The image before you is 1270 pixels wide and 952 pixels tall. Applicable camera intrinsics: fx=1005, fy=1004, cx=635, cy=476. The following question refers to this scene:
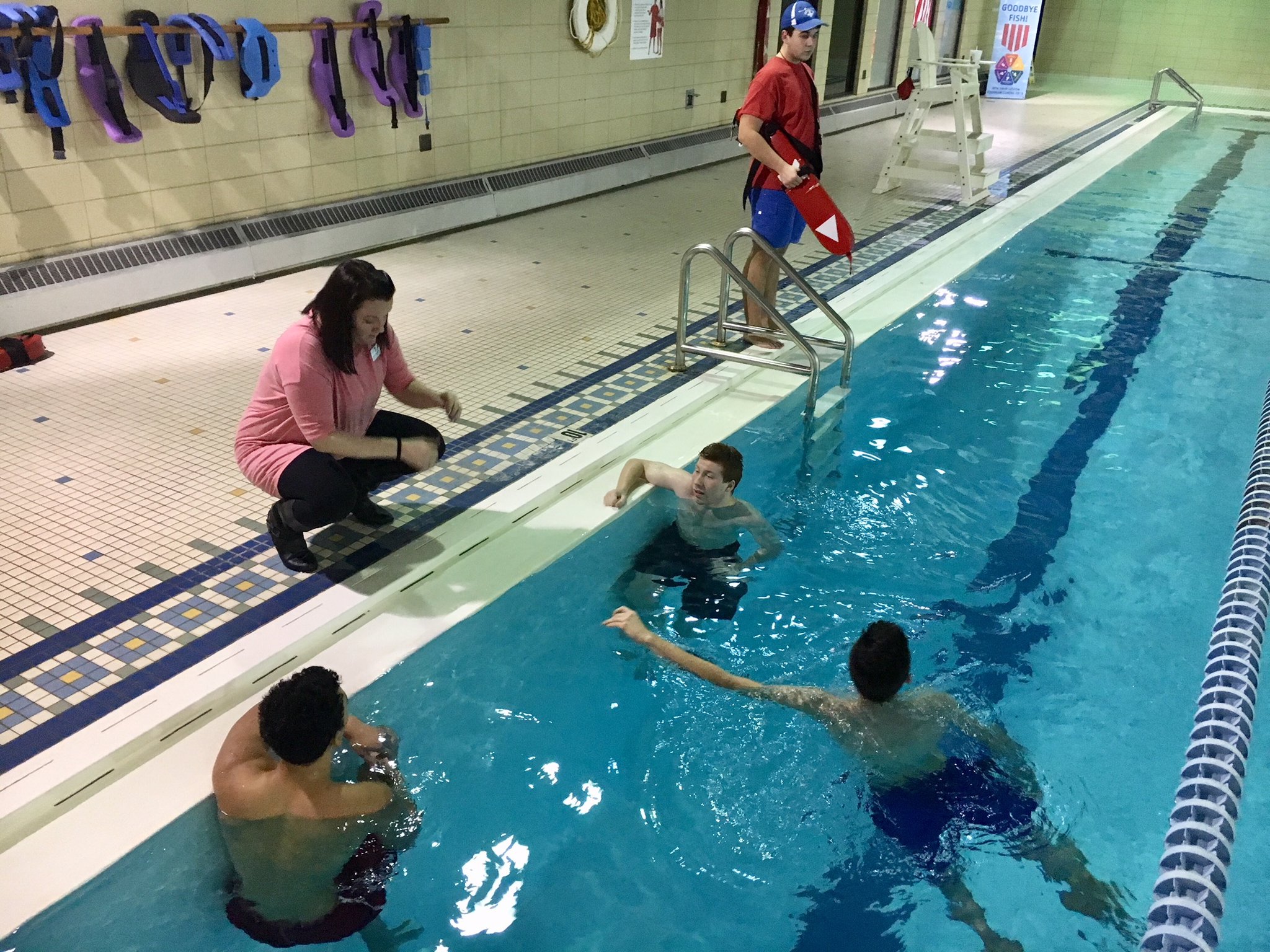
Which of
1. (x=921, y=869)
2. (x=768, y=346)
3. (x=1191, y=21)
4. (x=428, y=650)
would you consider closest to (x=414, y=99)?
(x=768, y=346)

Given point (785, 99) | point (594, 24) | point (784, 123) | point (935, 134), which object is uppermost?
point (594, 24)

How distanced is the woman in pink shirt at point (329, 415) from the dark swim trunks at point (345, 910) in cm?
107

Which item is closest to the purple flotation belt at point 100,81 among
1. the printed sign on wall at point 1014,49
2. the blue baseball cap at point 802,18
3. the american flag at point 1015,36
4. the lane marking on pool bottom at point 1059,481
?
the blue baseball cap at point 802,18

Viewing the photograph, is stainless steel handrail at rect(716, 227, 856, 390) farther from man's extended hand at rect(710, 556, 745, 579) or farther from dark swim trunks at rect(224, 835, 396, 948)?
dark swim trunks at rect(224, 835, 396, 948)

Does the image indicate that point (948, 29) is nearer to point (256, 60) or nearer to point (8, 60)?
point (256, 60)

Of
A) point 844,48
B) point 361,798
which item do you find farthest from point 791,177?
point 844,48

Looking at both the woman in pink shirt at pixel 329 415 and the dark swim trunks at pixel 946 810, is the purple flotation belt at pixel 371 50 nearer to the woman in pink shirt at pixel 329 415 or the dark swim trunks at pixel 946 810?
the woman in pink shirt at pixel 329 415

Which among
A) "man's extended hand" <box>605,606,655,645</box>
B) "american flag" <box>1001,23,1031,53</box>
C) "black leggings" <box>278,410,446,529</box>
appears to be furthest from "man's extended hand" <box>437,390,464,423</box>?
"american flag" <box>1001,23,1031,53</box>

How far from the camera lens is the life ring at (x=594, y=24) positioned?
782 centimetres

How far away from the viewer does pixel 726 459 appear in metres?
3.16

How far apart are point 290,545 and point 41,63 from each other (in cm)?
305

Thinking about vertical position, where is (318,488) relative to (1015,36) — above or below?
below

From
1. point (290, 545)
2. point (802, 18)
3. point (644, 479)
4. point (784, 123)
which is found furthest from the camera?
point (784, 123)

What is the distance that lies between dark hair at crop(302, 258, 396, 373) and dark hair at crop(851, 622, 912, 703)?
1.51 metres
